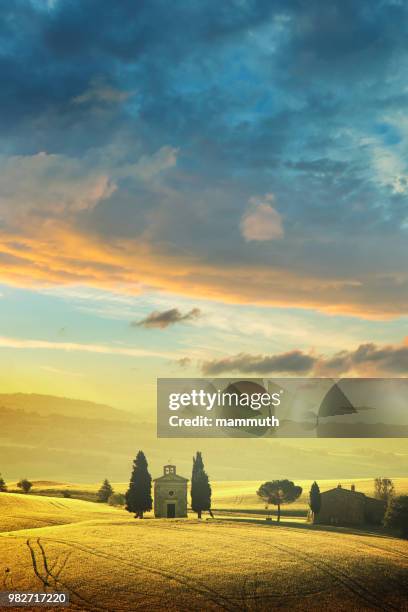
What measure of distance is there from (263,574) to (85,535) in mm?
22134

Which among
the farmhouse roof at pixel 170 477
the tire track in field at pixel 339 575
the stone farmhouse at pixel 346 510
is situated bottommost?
the tire track in field at pixel 339 575

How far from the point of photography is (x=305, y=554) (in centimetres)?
6512

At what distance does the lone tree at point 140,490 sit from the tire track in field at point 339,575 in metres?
24.6

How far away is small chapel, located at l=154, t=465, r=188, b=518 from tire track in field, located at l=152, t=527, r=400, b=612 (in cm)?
2285

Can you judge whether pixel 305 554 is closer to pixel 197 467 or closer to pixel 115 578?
pixel 115 578

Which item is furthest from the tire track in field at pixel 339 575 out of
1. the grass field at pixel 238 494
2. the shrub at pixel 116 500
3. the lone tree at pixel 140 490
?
the shrub at pixel 116 500

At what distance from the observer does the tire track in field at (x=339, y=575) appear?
5409 cm

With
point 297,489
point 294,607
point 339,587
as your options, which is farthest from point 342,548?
point 297,489

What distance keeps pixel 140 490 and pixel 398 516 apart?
3632cm

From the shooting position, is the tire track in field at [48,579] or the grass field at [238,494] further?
the grass field at [238,494]

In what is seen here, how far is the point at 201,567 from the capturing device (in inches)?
2264

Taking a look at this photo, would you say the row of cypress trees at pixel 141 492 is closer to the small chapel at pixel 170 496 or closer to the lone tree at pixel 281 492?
the small chapel at pixel 170 496

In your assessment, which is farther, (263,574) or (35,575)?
(263,574)

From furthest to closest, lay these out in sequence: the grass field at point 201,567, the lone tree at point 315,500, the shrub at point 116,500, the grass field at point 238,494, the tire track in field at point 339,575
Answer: the grass field at point 238,494, the shrub at point 116,500, the lone tree at point 315,500, the tire track in field at point 339,575, the grass field at point 201,567
